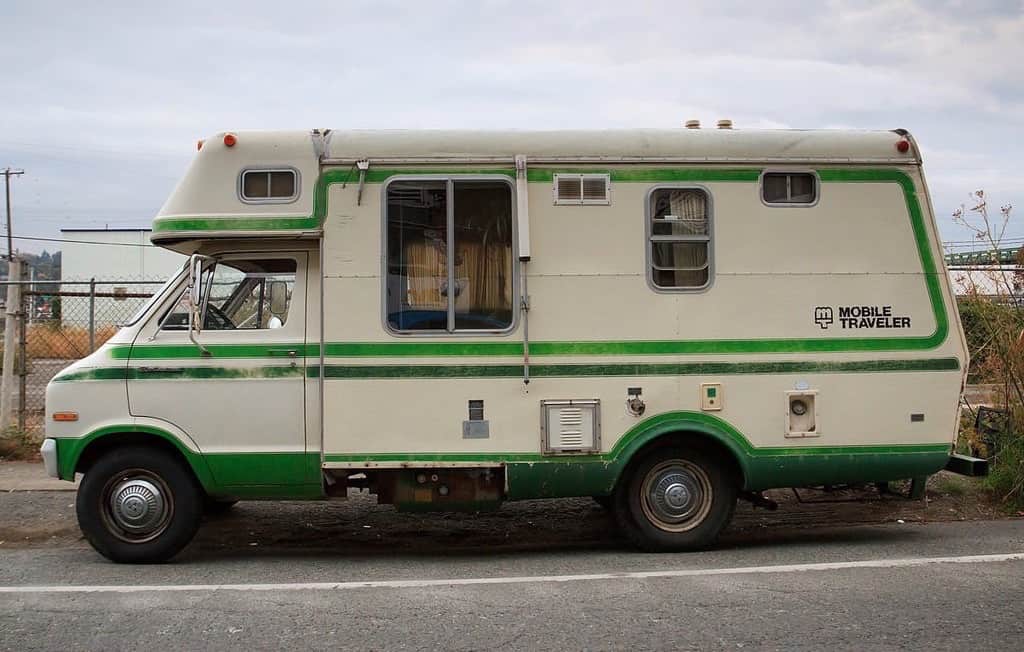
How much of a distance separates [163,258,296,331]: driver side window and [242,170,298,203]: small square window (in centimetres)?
46

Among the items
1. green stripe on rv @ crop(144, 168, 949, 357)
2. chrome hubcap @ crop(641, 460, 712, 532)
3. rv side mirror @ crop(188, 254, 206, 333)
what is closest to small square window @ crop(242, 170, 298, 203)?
green stripe on rv @ crop(144, 168, 949, 357)

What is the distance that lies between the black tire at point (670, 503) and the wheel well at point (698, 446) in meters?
0.04

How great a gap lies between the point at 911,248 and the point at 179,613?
18.0 ft

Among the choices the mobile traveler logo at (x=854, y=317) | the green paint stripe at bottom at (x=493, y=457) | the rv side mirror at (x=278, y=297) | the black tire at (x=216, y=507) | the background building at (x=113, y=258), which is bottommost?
the black tire at (x=216, y=507)

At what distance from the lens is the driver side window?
6746 mm

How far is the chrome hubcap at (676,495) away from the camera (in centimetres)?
689

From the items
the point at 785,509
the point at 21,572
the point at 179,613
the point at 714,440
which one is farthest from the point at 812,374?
the point at 21,572

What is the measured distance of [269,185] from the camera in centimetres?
667

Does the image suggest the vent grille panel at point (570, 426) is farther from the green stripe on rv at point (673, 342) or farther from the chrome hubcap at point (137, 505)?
the chrome hubcap at point (137, 505)

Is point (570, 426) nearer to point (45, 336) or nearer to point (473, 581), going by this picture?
point (473, 581)

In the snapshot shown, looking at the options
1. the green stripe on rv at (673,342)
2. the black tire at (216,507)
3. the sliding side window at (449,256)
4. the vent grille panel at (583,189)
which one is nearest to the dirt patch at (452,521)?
the black tire at (216,507)

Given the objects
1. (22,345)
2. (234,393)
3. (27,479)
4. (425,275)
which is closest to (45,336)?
(22,345)

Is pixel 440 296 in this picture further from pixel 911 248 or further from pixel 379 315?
pixel 911 248

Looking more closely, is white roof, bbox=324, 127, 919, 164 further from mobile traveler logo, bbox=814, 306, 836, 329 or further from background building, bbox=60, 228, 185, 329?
background building, bbox=60, 228, 185, 329
